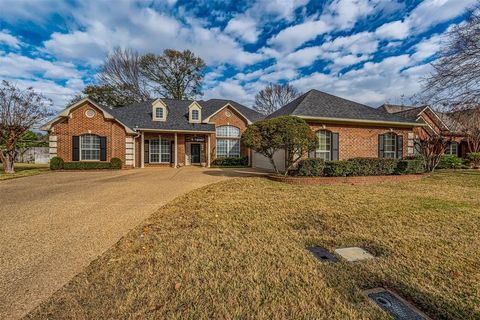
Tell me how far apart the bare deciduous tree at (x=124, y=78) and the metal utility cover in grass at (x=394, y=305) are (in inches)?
1265

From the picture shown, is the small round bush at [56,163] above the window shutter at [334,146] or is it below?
below

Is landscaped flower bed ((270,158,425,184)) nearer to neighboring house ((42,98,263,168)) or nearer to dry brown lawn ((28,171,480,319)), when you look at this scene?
dry brown lawn ((28,171,480,319))

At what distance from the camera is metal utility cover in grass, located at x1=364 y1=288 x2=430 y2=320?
2002 millimetres

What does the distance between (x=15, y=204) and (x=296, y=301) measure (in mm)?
7222

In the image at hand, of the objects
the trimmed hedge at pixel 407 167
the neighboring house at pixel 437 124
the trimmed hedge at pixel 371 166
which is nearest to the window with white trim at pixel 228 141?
the trimmed hedge at pixel 371 166

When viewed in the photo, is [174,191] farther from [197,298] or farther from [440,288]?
[440,288]

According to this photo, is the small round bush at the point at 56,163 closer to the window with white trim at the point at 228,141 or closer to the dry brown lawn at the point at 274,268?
the window with white trim at the point at 228,141

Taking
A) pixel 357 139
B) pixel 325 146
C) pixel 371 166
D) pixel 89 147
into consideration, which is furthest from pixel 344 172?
pixel 89 147

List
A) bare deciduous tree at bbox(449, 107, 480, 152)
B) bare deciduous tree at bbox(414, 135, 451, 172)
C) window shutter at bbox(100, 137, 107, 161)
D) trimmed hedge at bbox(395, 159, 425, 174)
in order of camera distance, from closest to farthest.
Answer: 1. trimmed hedge at bbox(395, 159, 425, 174)
2. bare deciduous tree at bbox(449, 107, 480, 152)
3. bare deciduous tree at bbox(414, 135, 451, 172)
4. window shutter at bbox(100, 137, 107, 161)

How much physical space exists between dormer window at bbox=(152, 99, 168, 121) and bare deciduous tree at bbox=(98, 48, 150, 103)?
13971 millimetres

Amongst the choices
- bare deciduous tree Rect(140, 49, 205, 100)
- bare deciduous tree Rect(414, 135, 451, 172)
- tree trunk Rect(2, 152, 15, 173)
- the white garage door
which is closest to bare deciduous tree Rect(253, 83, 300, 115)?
bare deciduous tree Rect(140, 49, 205, 100)

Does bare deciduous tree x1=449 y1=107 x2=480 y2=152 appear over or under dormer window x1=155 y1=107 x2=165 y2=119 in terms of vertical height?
under

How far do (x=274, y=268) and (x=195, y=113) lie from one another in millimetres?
17132

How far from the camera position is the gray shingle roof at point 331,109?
1263 centimetres
